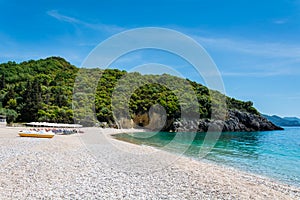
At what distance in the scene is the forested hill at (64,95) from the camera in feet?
182

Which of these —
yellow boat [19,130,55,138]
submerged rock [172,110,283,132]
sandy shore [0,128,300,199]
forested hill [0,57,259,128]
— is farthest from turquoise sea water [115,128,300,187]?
submerged rock [172,110,283,132]

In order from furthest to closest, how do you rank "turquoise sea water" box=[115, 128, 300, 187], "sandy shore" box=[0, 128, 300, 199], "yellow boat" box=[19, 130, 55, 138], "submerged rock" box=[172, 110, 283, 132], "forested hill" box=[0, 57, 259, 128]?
1. "submerged rock" box=[172, 110, 283, 132]
2. "forested hill" box=[0, 57, 259, 128]
3. "yellow boat" box=[19, 130, 55, 138]
4. "turquoise sea water" box=[115, 128, 300, 187]
5. "sandy shore" box=[0, 128, 300, 199]

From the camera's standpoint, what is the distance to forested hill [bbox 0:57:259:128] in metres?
55.5

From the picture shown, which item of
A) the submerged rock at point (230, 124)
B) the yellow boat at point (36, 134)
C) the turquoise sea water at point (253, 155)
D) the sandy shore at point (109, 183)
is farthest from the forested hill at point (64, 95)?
the sandy shore at point (109, 183)

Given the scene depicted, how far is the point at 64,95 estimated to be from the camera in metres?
65.1

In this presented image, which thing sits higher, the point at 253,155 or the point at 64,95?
the point at 64,95

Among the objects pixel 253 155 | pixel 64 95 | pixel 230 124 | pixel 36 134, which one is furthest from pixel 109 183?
pixel 230 124

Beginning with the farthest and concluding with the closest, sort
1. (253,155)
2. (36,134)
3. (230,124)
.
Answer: (230,124), (36,134), (253,155)

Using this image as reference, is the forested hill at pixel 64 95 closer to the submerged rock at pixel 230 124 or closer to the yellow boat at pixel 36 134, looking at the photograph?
the submerged rock at pixel 230 124

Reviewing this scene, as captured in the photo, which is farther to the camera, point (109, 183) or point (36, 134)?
point (36, 134)

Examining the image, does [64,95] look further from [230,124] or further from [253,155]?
[253,155]

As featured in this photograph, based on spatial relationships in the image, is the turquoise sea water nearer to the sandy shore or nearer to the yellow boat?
the sandy shore

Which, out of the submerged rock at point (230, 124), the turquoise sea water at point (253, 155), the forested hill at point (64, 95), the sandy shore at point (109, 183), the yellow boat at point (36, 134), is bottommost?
the turquoise sea water at point (253, 155)

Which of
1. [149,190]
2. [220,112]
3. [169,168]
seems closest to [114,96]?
[220,112]
